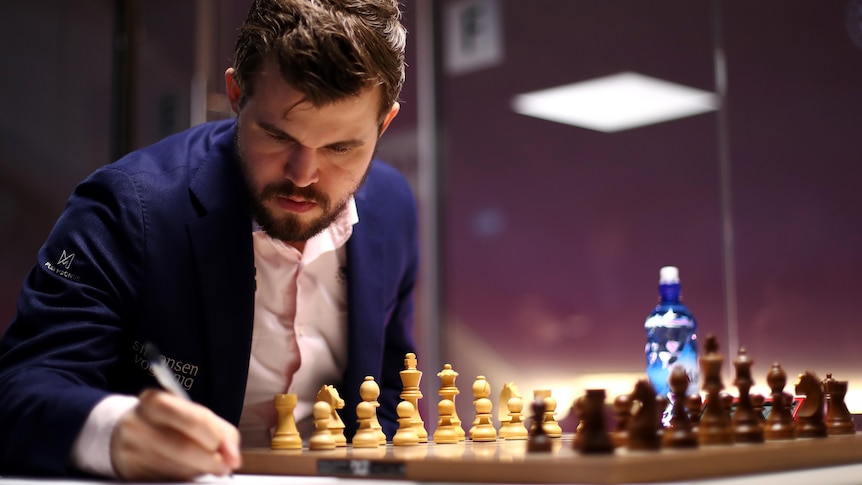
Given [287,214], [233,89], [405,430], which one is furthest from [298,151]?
[405,430]

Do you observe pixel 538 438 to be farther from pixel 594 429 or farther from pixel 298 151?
pixel 298 151

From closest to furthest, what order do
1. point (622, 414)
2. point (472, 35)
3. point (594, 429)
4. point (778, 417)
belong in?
point (594, 429) < point (622, 414) < point (778, 417) < point (472, 35)

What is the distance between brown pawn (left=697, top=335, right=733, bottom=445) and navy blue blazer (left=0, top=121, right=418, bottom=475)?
30.6 inches

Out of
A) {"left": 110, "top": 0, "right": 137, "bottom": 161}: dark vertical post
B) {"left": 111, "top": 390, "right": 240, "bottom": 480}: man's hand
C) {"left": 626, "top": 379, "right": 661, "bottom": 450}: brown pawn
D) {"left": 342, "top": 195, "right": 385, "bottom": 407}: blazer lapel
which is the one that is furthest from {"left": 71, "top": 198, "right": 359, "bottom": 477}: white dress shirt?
{"left": 110, "top": 0, "right": 137, "bottom": 161}: dark vertical post

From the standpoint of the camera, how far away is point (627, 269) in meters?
3.46

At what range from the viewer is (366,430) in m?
1.48

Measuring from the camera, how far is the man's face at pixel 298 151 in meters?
1.53

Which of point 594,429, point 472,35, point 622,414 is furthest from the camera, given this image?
point 472,35

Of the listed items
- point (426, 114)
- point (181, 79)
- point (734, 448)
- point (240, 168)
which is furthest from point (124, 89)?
point (734, 448)

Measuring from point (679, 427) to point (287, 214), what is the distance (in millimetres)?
822

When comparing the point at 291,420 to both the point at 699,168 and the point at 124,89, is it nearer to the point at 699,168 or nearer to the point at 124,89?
the point at 699,168

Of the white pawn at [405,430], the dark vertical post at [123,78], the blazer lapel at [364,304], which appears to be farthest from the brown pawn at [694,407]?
the dark vertical post at [123,78]

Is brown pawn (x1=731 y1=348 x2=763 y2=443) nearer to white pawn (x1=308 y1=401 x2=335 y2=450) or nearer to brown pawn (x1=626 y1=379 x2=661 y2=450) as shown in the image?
brown pawn (x1=626 y1=379 x2=661 y2=450)

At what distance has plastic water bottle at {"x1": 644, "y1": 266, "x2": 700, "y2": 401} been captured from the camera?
179 centimetres
